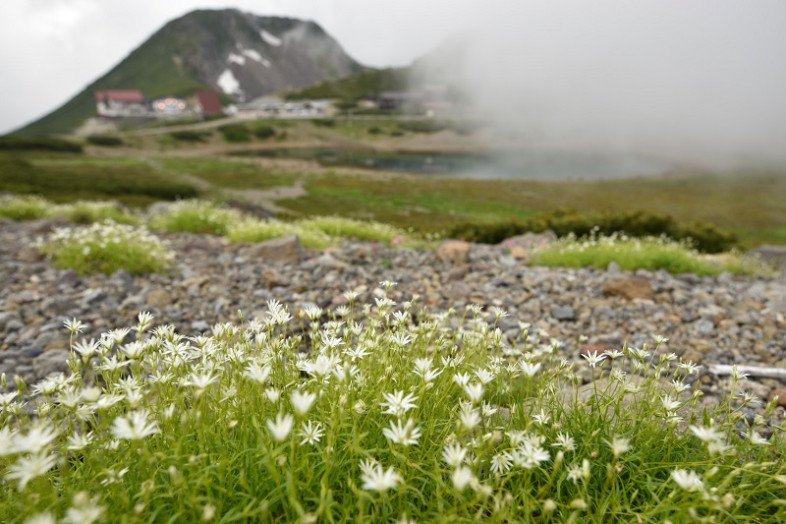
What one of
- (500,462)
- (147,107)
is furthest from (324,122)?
(500,462)

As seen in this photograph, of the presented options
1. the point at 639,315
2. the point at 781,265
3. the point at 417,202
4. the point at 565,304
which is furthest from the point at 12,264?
the point at 417,202

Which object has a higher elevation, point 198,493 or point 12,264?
point 198,493

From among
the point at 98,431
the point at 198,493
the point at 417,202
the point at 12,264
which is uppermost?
the point at 98,431

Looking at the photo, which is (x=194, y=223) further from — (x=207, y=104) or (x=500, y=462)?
(x=207, y=104)

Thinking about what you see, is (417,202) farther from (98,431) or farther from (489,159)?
(489,159)

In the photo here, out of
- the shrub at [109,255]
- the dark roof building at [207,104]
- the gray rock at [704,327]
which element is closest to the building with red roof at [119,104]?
the dark roof building at [207,104]

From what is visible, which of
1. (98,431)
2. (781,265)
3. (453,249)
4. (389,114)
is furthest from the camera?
(389,114)

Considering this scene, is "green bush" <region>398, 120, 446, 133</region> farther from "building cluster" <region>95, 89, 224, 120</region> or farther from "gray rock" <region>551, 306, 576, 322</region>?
"gray rock" <region>551, 306, 576, 322</region>

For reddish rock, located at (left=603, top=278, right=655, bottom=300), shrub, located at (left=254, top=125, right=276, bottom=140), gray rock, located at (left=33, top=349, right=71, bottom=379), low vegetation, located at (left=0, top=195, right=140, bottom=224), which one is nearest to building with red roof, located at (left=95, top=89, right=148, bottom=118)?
shrub, located at (left=254, top=125, right=276, bottom=140)
